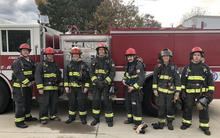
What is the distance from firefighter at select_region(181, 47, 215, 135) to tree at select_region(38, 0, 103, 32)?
15.1 meters

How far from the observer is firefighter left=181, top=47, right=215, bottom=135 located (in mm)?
3750

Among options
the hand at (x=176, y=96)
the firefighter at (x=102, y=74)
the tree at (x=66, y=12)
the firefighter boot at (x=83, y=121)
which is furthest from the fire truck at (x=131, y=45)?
the tree at (x=66, y=12)

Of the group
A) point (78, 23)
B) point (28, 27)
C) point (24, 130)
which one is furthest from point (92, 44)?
point (78, 23)

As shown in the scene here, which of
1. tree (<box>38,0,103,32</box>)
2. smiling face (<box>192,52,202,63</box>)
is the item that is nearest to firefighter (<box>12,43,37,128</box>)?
smiling face (<box>192,52,202,63</box>)

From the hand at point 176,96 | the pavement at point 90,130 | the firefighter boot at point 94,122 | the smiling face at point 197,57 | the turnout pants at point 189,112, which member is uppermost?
the smiling face at point 197,57

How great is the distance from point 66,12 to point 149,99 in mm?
15498

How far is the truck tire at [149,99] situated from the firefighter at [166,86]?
19.5 inches

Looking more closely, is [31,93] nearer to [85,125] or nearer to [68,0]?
[85,125]

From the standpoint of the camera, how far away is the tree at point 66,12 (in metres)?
17.5

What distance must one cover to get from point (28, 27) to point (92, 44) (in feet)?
5.58

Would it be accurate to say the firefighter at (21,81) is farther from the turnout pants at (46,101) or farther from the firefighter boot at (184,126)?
the firefighter boot at (184,126)

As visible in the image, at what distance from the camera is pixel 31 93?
4.32 m

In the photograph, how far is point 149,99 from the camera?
454cm

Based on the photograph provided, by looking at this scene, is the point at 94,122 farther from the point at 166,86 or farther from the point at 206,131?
the point at 206,131
